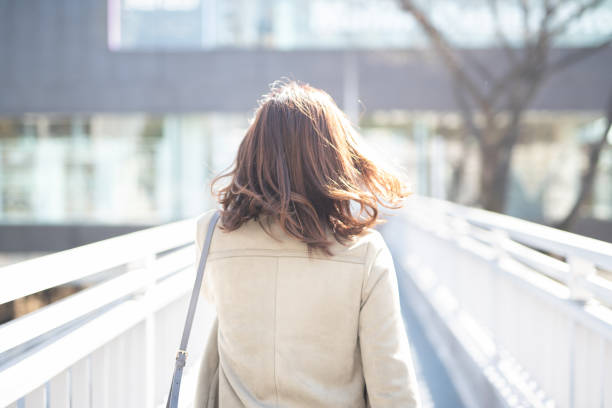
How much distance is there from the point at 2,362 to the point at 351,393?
41.1 inches

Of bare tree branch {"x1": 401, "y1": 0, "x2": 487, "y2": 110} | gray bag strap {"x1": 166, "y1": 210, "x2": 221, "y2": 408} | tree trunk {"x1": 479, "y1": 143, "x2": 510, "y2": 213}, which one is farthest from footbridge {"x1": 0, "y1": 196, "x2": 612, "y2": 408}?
bare tree branch {"x1": 401, "y1": 0, "x2": 487, "y2": 110}

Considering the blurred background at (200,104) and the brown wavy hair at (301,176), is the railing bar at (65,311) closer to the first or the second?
the brown wavy hair at (301,176)

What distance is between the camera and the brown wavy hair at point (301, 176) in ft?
4.97

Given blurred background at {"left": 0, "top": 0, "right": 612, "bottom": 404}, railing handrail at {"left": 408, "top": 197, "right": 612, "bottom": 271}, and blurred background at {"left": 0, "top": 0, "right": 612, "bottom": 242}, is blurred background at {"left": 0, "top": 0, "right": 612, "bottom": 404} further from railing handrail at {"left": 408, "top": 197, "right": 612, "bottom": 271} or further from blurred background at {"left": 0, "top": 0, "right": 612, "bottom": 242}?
railing handrail at {"left": 408, "top": 197, "right": 612, "bottom": 271}

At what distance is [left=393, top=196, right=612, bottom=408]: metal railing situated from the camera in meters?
2.45

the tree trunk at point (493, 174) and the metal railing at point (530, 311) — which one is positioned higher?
the tree trunk at point (493, 174)

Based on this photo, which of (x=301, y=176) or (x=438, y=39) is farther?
(x=438, y=39)

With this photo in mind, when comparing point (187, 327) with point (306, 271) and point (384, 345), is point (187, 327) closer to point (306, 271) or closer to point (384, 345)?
point (306, 271)

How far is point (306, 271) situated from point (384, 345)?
11.6 inches

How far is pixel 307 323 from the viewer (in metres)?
1.54

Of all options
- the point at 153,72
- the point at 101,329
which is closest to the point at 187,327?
the point at 101,329

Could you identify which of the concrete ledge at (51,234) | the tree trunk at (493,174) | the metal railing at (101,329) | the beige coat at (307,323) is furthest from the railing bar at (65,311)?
the concrete ledge at (51,234)

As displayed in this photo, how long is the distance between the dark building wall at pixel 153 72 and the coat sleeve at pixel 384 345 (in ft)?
52.3

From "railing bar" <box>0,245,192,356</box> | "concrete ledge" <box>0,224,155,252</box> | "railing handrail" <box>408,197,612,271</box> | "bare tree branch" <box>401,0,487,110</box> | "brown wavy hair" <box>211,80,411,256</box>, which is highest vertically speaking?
"bare tree branch" <box>401,0,487,110</box>
